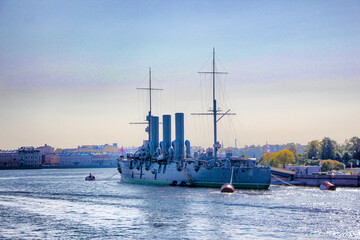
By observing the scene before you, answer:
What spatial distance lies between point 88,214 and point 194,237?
1558 centimetres

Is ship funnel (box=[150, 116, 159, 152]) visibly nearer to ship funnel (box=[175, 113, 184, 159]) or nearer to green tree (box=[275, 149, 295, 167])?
ship funnel (box=[175, 113, 184, 159])

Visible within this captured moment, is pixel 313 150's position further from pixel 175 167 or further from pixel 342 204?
pixel 342 204

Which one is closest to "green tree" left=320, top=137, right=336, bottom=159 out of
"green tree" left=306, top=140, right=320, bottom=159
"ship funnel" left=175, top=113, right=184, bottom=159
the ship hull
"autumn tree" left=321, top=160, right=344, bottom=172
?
"green tree" left=306, top=140, right=320, bottom=159

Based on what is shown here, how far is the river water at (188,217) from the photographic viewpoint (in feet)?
111

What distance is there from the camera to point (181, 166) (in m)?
79.9

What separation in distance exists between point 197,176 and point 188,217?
35.2 meters

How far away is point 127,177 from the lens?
99.1 m

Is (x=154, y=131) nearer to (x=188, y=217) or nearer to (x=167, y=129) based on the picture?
(x=167, y=129)

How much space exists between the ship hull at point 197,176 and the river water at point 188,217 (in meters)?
9.96

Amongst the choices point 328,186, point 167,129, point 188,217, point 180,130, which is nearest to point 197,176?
point 180,130

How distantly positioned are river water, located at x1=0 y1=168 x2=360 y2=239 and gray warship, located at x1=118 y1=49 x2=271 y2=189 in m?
11.1

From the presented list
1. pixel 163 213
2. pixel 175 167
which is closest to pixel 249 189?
pixel 175 167

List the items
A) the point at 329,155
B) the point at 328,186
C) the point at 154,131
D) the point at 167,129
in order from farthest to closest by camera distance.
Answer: the point at 329,155 → the point at 154,131 → the point at 167,129 → the point at 328,186

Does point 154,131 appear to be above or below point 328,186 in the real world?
above
